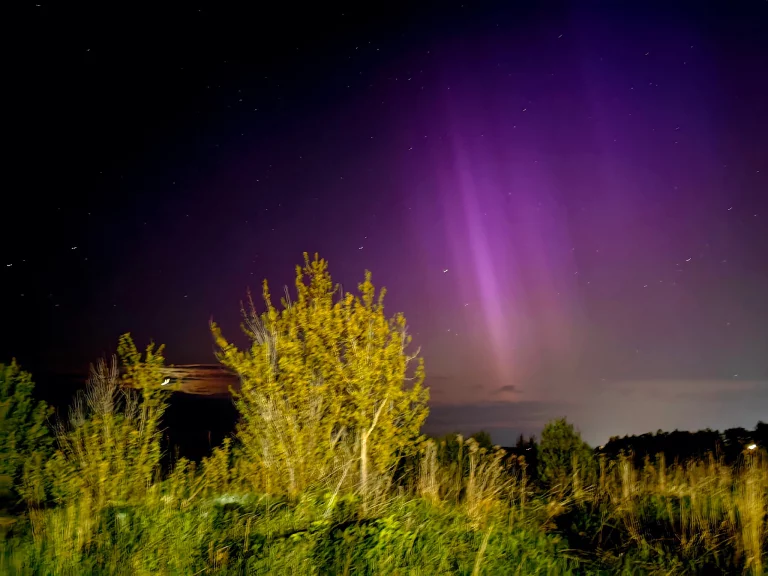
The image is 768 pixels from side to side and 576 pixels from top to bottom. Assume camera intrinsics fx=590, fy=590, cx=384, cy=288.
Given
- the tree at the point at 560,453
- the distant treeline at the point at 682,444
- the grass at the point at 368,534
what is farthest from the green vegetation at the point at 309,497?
the distant treeline at the point at 682,444

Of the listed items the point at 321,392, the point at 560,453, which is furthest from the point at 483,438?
the point at 321,392

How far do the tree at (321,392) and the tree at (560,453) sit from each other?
6465 millimetres

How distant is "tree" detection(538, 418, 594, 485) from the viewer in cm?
1548

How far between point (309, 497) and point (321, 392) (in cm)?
218

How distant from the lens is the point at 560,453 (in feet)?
53.3

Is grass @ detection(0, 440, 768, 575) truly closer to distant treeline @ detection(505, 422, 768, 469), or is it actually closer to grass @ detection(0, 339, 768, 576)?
grass @ detection(0, 339, 768, 576)

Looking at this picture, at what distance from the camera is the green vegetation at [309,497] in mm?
6309

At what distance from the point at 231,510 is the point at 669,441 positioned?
18711 millimetres

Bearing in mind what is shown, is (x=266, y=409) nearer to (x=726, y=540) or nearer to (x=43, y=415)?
(x=43, y=415)

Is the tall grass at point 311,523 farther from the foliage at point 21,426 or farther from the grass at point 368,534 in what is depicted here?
the foliage at point 21,426

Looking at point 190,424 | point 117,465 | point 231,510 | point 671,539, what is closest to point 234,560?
point 231,510

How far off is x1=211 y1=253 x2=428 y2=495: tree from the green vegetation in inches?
1.3

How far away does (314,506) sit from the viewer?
7.68 m

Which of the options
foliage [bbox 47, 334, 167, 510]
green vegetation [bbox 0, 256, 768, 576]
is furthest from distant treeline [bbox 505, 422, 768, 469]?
foliage [bbox 47, 334, 167, 510]
